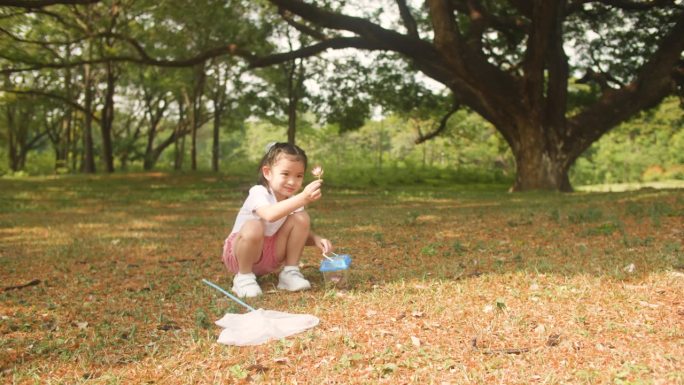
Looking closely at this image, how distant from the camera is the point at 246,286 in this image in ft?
14.1

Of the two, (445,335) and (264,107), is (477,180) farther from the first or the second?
(445,335)

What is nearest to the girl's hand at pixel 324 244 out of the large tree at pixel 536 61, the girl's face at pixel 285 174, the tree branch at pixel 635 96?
the girl's face at pixel 285 174

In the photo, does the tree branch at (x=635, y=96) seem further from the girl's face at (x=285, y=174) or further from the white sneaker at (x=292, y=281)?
the girl's face at (x=285, y=174)

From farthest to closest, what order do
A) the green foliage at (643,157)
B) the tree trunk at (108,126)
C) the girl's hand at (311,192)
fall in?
1. the green foliage at (643,157)
2. the tree trunk at (108,126)
3. the girl's hand at (311,192)

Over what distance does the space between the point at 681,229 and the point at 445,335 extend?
4.65m

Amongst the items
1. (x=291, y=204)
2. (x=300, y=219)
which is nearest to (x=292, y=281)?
(x=300, y=219)

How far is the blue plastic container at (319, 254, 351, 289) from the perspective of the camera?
4133 millimetres

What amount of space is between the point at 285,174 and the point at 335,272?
94cm

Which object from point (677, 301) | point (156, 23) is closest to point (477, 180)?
point (156, 23)

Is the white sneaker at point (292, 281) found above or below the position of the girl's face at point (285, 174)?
below

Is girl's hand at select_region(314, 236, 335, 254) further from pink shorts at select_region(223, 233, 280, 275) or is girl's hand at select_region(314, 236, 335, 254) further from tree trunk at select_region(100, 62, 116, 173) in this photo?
tree trunk at select_region(100, 62, 116, 173)

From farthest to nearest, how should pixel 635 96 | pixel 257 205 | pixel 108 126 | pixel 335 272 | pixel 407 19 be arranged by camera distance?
pixel 108 126
pixel 635 96
pixel 407 19
pixel 335 272
pixel 257 205

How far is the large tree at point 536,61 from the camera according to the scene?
549 inches

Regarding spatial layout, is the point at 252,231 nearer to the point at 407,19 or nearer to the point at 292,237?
the point at 292,237
